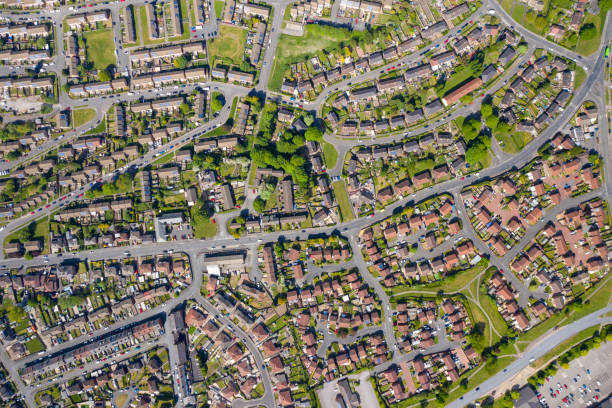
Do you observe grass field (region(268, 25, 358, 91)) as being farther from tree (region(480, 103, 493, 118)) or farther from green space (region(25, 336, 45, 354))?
green space (region(25, 336, 45, 354))

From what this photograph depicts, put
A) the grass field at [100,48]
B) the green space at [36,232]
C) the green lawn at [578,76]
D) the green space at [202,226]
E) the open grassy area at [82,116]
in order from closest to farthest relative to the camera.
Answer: the green lawn at [578,76] → the green space at [202,226] → the green space at [36,232] → the open grassy area at [82,116] → the grass field at [100,48]

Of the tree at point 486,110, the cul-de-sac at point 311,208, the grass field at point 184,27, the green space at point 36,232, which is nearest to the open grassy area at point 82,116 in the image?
the cul-de-sac at point 311,208

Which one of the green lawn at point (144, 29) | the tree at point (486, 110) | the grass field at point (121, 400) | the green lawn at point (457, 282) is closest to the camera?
the tree at point (486, 110)

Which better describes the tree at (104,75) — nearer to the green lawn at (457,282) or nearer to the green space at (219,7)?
the green space at (219,7)

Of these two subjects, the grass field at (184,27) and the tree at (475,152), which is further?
the grass field at (184,27)

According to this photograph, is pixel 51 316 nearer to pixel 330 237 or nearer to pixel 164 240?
pixel 164 240

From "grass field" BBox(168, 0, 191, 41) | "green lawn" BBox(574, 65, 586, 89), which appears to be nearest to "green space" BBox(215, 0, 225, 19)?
"grass field" BBox(168, 0, 191, 41)

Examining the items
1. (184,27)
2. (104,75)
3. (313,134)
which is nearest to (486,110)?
(313,134)
